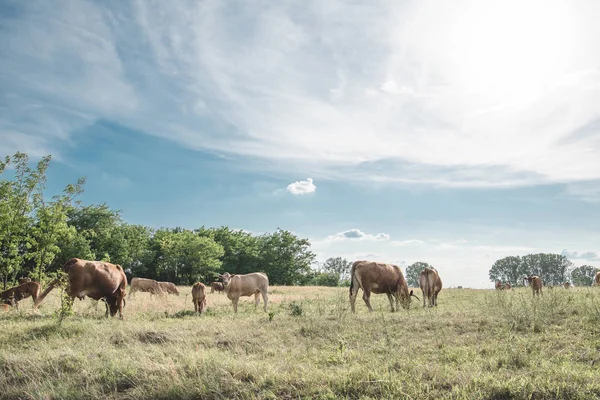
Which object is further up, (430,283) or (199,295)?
(430,283)

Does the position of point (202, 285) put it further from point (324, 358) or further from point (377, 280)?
point (324, 358)

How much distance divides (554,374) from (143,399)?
21.7 feet

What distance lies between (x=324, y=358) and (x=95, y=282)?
1111 centimetres

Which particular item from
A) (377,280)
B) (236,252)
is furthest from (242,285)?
(236,252)

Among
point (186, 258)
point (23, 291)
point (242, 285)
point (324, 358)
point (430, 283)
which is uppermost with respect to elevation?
point (186, 258)

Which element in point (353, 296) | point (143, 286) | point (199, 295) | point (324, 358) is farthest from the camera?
point (143, 286)

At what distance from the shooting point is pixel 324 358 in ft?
26.8

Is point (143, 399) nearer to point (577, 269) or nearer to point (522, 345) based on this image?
point (522, 345)

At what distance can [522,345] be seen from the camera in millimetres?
8352

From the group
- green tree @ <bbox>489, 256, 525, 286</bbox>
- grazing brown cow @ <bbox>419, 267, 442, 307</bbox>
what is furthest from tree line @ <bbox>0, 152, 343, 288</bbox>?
green tree @ <bbox>489, 256, 525, 286</bbox>

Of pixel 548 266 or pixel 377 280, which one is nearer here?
pixel 377 280

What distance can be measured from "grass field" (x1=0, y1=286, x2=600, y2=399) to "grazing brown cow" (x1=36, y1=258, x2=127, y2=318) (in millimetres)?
3075

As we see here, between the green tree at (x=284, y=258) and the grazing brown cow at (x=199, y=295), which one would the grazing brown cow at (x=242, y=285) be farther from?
the green tree at (x=284, y=258)

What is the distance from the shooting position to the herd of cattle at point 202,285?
15664 millimetres
